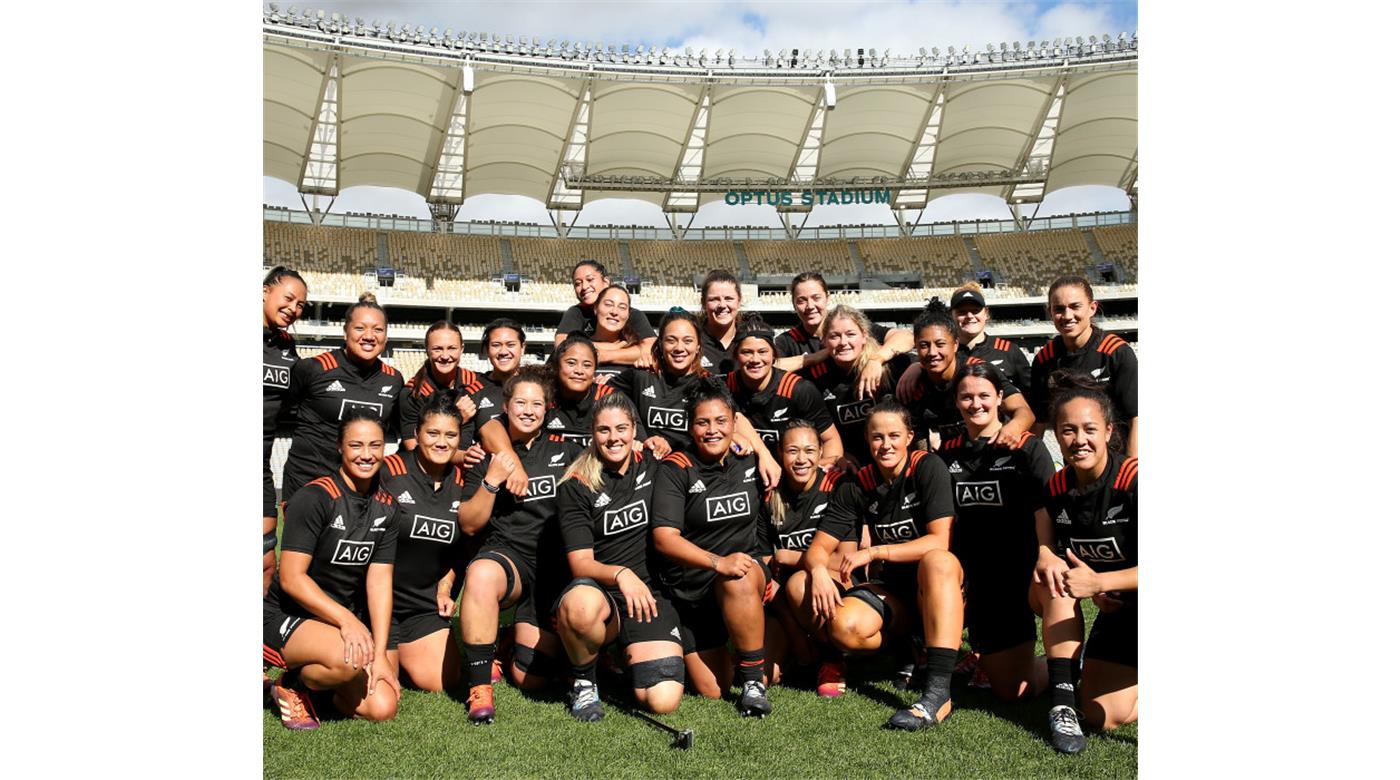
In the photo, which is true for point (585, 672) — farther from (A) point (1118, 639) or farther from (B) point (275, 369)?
(B) point (275, 369)

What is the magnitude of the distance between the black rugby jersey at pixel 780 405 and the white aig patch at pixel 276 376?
8.86ft

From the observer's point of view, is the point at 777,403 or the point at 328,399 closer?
the point at 777,403

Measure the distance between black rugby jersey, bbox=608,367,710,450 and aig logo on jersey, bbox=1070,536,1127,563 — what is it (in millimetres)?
2095

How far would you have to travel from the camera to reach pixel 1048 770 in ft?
11.1

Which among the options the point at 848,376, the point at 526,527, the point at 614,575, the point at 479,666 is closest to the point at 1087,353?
the point at 848,376

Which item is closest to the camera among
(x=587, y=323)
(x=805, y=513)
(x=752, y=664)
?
(x=752, y=664)

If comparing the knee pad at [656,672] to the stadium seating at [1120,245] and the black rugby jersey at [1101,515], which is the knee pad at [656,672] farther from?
the stadium seating at [1120,245]

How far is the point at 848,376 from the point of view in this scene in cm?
526

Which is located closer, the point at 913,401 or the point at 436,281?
the point at 913,401

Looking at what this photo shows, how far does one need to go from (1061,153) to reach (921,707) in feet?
94.8

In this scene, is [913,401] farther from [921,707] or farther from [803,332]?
[921,707]

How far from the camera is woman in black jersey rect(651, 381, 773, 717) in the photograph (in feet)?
13.8

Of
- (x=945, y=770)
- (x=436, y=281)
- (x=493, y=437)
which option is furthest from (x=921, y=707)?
(x=436, y=281)

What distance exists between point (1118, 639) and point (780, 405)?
2.03 meters
